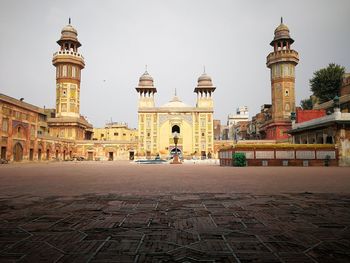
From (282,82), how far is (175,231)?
41.8m

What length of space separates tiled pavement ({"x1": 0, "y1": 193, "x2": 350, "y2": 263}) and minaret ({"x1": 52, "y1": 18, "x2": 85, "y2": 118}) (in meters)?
43.0

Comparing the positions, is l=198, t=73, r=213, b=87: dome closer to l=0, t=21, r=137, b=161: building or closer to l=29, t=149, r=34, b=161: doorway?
l=0, t=21, r=137, b=161: building

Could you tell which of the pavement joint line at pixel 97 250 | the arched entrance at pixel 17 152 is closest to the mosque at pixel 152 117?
the arched entrance at pixel 17 152

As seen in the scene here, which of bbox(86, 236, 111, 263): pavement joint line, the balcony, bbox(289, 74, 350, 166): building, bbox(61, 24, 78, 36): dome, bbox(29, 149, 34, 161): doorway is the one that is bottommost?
bbox(86, 236, 111, 263): pavement joint line

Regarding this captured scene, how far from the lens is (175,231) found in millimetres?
2887

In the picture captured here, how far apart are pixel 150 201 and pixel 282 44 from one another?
42885 millimetres

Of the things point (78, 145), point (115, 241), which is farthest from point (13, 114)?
point (115, 241)

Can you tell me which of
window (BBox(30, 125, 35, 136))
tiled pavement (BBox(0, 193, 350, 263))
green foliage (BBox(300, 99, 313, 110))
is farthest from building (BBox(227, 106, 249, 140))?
tiled pavement (BBox(0, 193, 350, 263))

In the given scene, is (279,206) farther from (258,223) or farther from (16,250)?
(16,250)

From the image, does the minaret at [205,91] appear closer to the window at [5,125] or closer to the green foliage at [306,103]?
the green foliage at [306,103]

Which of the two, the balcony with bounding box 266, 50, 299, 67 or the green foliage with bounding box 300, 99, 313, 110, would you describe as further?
the green foliage with bounding box 300, 99, 313, 110

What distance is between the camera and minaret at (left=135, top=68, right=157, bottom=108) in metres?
44.8

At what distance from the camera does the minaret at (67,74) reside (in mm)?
43906

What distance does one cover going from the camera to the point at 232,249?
2.30 m
